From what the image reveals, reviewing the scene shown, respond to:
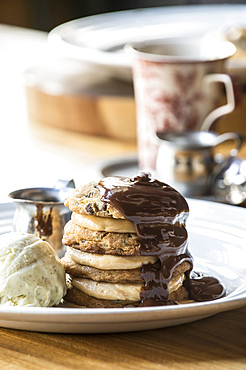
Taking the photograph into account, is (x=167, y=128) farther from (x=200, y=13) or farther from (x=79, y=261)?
(x=200, y=13)

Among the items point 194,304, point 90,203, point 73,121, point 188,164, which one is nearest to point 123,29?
point 73,121

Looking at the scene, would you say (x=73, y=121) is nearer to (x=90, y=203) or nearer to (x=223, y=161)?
(x=223, y=161)

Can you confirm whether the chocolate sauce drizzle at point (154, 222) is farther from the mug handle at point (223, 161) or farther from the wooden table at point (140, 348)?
the mug handle at point (223, 161)

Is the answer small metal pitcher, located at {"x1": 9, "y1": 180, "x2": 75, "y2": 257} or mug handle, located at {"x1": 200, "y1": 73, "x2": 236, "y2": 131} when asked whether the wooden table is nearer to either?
small metal pitcher, located at {"x1": 9, "y1": 180, "x2": 75, "y2": 257}

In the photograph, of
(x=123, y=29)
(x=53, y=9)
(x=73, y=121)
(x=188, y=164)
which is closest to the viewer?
(x=188, y=164)

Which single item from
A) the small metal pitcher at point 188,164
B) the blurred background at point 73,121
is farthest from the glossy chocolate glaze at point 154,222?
the blurred background at point 73,121
